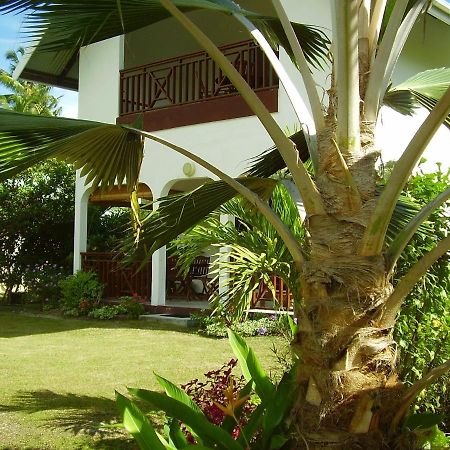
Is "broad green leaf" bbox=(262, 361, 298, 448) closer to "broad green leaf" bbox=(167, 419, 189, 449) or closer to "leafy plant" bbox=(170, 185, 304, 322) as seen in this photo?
"broad green leaf" bbox=(167, 419, 189, 449)

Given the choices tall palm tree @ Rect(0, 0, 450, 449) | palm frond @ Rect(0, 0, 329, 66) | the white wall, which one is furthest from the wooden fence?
tall palm tree @ Rect(0, 0, 450, 449)

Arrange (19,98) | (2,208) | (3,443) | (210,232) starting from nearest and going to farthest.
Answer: (3,443) → (210,232) → (2,208) → (19,98)

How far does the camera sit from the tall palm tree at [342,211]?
9.62 feet

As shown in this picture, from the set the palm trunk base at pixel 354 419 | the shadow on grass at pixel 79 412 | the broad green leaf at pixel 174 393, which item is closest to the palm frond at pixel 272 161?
the broad green leaf at pixel 174 393

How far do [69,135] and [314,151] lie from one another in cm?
138

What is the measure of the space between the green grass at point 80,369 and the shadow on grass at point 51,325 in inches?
0.8

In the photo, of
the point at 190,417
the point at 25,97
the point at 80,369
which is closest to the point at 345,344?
the point at 190,417

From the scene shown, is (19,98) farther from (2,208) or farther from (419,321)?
(419,321)

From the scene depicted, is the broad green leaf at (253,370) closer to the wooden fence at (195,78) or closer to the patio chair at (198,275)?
the wooden fence at (195,78)

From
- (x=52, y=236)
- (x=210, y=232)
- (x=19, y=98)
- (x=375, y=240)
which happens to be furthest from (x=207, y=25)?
(x=19, y=98)

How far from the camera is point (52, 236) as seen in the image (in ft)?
55.5

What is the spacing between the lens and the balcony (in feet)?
37.9

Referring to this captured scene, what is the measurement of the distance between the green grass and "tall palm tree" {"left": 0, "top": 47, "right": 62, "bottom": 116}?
18068 mm

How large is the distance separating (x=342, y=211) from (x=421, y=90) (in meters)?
2.27
